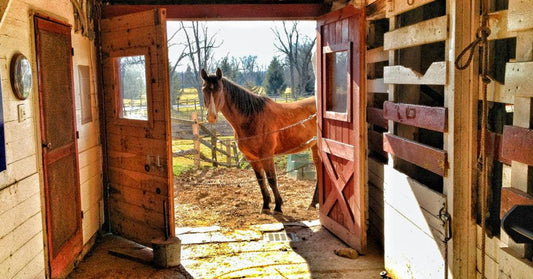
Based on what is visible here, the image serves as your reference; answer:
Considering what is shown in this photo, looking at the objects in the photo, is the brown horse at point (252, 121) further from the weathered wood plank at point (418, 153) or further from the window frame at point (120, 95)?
the weathered wood plank at point (418, 153)

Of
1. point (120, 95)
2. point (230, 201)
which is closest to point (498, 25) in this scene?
point (120, 95)

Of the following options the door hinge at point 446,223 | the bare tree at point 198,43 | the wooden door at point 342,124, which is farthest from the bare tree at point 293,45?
the door hinge at point 446,223

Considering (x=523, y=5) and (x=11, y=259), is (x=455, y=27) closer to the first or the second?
(x=523, y=5)

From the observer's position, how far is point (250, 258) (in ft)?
15.0

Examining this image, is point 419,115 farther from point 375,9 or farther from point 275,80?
point 275,80

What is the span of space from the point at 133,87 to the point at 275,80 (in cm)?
2502

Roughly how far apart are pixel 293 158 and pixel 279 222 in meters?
3.97

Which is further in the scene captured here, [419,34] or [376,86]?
[376,86]

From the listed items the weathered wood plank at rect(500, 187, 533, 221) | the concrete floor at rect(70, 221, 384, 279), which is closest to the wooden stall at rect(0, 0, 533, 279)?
the weathered wood plank at rect(500, 187, 533, 221)

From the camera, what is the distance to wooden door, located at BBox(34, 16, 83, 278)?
3.54 metres

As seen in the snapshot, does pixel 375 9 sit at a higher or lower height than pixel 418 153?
higher

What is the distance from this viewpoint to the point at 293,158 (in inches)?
390

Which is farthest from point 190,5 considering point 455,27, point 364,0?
point 455,27

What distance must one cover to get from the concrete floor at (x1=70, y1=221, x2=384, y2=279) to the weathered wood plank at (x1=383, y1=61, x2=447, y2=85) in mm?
1665
